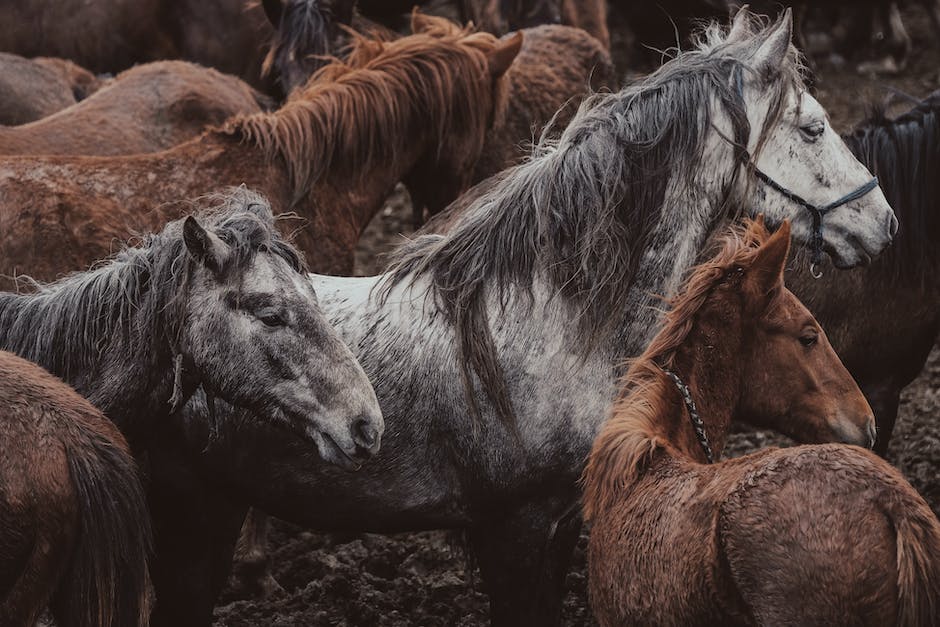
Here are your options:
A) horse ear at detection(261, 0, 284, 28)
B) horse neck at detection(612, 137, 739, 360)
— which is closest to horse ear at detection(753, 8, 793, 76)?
horse neck at detection(612, 137, 739, 360)

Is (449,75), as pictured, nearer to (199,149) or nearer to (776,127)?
(199,149)

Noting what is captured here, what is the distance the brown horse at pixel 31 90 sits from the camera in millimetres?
6863

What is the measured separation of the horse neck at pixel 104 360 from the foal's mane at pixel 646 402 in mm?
1192

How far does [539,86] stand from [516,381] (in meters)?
3.58

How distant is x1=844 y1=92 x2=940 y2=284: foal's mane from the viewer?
5.08 m

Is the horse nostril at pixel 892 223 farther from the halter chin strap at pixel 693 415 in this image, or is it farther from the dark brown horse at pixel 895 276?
the halter chin strap at pixel 693 415

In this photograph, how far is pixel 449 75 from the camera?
17.5ft

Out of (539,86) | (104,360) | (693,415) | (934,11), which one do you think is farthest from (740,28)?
(934,11)

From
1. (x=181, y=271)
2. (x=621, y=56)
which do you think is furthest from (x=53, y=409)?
(x=621, y=56)

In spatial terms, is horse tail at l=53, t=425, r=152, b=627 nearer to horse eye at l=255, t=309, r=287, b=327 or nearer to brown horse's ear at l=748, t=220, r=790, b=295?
horse eye at l=255, t=309, r=287, b=327

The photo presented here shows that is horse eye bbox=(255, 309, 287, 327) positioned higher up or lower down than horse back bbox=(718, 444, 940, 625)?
higher up

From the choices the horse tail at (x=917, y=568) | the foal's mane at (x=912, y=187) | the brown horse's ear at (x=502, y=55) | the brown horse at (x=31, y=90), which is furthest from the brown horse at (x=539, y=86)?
the horse tail at (x=917, y=568)

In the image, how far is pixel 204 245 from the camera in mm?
3449

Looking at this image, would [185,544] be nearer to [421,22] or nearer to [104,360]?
[104,360]
